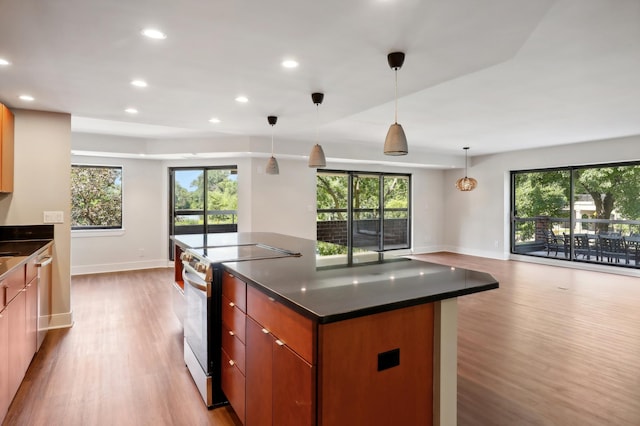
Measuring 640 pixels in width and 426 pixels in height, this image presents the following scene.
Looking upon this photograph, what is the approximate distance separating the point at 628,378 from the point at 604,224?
16.6 feet

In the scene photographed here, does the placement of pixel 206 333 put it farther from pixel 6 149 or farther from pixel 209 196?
pixel 209 196

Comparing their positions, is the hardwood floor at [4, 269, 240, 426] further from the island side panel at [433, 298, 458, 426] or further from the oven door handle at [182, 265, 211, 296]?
the island side panel at [433, 298, 458, 426]

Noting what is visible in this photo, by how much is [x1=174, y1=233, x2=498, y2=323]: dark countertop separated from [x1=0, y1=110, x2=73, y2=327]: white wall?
8.84 ft

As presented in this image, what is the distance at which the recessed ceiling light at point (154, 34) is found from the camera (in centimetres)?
202

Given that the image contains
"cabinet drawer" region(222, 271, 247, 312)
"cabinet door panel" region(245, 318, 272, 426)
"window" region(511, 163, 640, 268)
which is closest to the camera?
"cabinet door panel" region(245, 318, 272, 426)

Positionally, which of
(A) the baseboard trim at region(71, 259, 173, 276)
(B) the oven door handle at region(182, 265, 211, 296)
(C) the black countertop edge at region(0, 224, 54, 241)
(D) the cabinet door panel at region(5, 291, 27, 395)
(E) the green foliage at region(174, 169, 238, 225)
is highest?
(E) the green foliage at region(174, 169, 238, 225)

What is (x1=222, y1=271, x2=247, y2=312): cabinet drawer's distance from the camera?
1956 millimetres

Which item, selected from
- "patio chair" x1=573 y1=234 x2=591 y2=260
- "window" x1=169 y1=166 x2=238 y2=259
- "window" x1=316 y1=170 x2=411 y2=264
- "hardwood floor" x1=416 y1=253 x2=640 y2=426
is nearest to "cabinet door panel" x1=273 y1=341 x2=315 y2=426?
"hardwood floor" x1=416 y1=253 x2=640 y2=426

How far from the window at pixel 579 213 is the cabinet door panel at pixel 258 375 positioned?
7.24m

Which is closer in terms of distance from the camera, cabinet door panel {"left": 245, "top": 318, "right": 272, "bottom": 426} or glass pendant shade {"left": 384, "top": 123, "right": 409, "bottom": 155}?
cabinet door panel {"left": 245, "top": 318, "right": 272, "bottom": 426}

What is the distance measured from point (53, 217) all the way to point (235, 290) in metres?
2.85

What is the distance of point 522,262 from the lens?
7684 millimetres

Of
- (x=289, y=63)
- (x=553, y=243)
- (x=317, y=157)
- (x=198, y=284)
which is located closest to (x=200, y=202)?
(x=317, y=157)

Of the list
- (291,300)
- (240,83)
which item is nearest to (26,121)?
(240,83)
